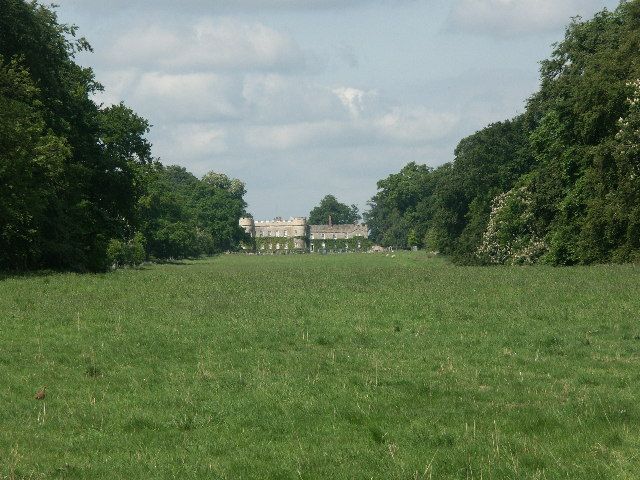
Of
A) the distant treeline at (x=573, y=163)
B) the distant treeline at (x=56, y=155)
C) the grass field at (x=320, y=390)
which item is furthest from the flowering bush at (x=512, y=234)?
the grass field at (x=320, y=390)

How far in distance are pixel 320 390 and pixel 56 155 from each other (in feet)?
90.7

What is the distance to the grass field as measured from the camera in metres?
9.94

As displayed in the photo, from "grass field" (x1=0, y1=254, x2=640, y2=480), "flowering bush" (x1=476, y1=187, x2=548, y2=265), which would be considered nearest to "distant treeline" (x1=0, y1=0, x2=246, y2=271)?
"grass field" (x1=0, y1=254, x2=640, y2=480)

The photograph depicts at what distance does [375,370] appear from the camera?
49.8ft

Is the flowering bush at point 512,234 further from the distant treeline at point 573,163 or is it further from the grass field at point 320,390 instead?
the grass field at point 320,390

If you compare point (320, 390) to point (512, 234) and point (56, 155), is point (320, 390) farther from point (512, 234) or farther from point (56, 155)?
point (512, 234)

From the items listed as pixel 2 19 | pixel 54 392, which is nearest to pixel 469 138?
pixel 2 19

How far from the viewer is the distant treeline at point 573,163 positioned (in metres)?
47.9

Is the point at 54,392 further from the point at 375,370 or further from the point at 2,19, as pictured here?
the point at 2,19

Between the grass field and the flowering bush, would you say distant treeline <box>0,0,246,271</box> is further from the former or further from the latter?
the flowering bush

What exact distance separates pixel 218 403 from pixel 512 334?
29.1 feet

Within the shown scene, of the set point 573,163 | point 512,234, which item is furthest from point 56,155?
point 512,234

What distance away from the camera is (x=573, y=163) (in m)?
56.4

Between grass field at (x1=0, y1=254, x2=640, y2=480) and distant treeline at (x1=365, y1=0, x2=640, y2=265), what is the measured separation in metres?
24.0
